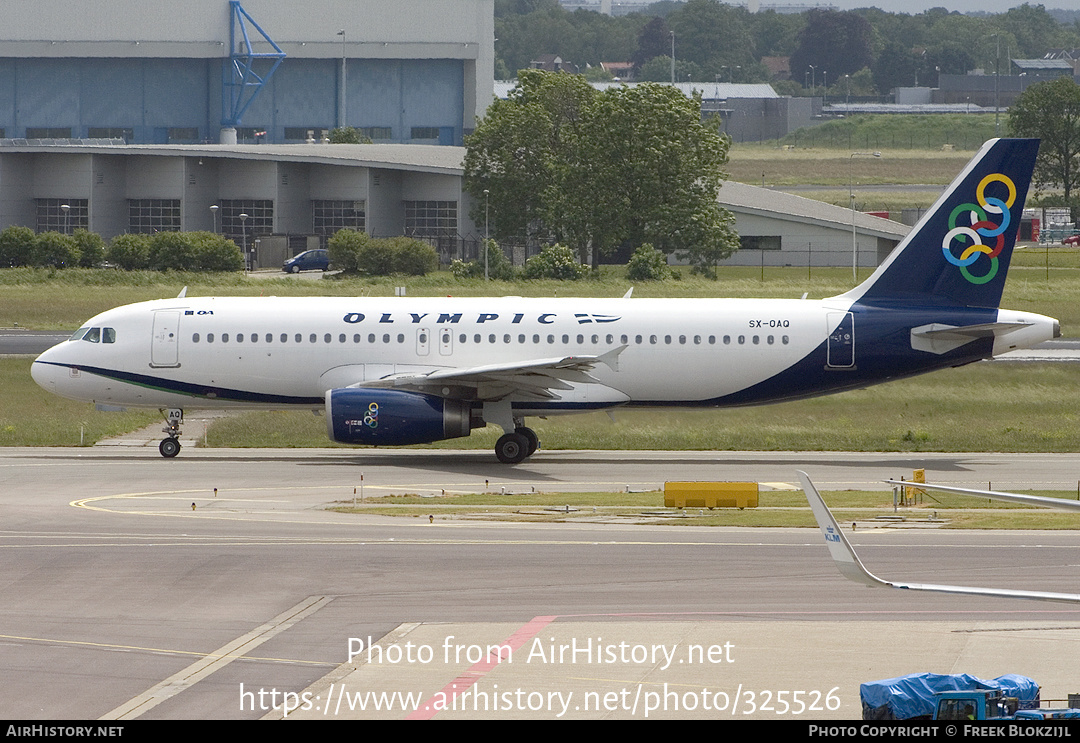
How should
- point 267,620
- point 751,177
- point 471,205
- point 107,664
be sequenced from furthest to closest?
point 751,177 < point 471,205 < point 267,620 < point 107,664

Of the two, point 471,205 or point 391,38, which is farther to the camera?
point 391,38

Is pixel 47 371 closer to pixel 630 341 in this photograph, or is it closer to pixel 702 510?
pixel 630 341

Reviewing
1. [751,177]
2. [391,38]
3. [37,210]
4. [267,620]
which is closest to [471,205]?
[37,210]

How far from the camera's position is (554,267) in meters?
90.1

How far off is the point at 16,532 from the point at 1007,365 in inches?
1560

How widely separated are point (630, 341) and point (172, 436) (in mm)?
12430

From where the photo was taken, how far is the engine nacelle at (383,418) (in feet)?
120

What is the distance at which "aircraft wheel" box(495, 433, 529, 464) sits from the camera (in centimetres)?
3844

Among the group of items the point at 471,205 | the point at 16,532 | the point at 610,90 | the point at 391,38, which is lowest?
the point at 16,532

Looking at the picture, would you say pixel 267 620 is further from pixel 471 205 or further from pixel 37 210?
pixel 37 210

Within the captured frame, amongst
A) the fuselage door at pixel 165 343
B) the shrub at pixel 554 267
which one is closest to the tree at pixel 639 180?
the shrub at pixel 554 267

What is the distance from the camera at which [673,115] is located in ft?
324

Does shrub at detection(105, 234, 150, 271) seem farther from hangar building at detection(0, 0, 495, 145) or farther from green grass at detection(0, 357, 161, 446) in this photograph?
hangar building at detection(0, 0, 495, 145)

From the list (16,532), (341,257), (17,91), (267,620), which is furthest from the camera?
(17,91)
